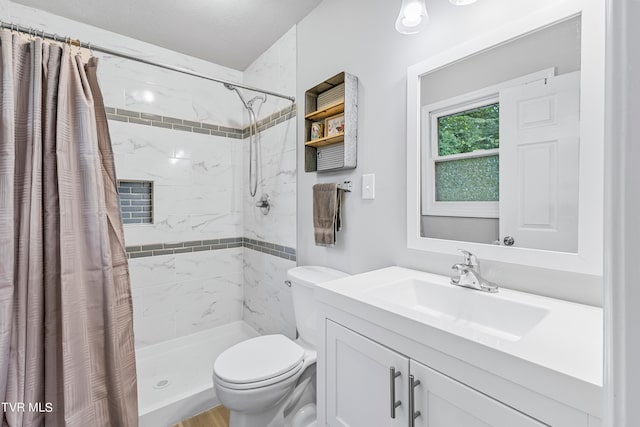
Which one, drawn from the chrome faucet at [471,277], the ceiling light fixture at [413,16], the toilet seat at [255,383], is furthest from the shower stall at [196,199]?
the chrome faucet at [471,277]

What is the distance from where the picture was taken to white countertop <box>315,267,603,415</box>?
0.50m

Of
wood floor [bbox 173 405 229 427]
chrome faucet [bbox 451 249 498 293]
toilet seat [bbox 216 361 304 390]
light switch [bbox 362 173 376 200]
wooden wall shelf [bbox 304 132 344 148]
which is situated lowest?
wood floor [bbox 173 405 229 427]

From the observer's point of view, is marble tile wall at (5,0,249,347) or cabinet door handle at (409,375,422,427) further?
marble tile wall at (5,0,249,347)

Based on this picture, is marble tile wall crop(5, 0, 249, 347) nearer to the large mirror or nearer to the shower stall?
the shower stall

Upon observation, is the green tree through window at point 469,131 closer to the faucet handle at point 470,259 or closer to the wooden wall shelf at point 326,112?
the faucet handle at point 470,259

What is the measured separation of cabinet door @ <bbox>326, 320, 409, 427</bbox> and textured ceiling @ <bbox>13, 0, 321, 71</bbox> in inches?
74.4

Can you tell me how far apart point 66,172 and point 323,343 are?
46.4 inches

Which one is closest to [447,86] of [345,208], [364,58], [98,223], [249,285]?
[364,58]

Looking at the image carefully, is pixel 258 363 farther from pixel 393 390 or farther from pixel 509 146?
pixel 509 146

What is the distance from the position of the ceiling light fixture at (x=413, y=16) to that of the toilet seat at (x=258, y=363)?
1521 mm

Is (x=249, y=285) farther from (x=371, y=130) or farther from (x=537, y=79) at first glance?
(x=537, y=79)

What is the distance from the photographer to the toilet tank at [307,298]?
1510mm

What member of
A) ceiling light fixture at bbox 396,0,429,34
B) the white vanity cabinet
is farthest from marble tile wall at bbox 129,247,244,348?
ceiling light fixture at bbox 396,0,429,34

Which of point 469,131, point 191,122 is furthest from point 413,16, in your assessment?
point 191,122
